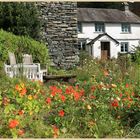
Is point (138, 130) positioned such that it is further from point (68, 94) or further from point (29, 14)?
point (29, 14)

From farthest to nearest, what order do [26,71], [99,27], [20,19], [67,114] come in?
[99,27] < [20,19] < [26,71] < [67,114]

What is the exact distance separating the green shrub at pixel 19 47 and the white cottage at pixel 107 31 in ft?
67.5

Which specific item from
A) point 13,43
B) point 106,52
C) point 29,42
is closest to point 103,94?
point 13,43

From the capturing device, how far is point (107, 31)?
3803 cm

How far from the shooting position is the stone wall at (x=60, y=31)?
54.8ft

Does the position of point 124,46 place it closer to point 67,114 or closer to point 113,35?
point 113,35

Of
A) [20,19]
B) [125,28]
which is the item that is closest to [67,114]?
[20,19]

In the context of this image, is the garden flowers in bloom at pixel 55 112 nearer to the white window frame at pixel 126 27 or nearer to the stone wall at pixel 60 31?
the stone wall at pixel 60 31

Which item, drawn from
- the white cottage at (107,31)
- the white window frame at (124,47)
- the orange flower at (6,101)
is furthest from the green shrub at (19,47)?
the white window frame at (124,47)

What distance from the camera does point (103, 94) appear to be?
21.6 ft

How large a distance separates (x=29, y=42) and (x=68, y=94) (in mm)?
8146

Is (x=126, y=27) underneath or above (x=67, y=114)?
above

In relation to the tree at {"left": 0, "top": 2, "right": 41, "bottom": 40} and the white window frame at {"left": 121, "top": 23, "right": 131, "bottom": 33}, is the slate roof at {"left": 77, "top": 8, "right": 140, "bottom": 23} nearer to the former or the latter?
the white window frame at {"left": 121, "top": 23, "right": 131, "bottom": 33}

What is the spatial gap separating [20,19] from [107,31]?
74.4ft
